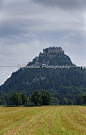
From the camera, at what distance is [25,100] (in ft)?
432

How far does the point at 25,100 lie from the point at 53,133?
114755mm

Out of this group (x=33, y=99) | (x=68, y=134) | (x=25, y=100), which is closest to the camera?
(x=68, y=134)

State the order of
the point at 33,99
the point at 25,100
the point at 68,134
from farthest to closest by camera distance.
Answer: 1. the point at 25,100
2. the point at 33,99
3. the point at 68,134

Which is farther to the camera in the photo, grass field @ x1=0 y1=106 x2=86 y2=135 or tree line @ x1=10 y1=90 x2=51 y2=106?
tree line @ x1=10 y1=90 x2=51 y2=106

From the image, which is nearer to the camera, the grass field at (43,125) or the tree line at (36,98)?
the grass field at (43,125)

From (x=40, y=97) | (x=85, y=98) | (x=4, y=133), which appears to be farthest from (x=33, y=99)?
(x=4, y=133)

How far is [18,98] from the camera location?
413 feet

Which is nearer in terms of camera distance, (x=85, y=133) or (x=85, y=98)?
(x=85, y=133)

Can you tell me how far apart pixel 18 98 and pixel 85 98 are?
56.2 metres

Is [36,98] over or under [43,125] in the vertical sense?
under

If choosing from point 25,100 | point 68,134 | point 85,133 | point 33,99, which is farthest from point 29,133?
point 25,100

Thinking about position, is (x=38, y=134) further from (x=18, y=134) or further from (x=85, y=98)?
(x=85, y=98)

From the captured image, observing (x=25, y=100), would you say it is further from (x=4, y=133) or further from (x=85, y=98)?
(x=4, y=133)

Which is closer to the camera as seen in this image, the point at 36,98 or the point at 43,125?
the point at 43,125
